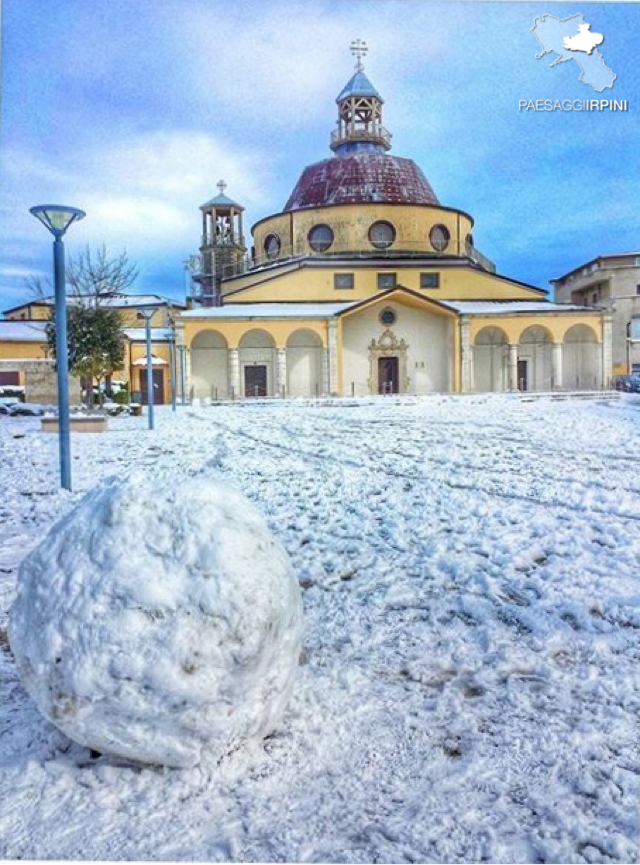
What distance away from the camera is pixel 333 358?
22547 mm

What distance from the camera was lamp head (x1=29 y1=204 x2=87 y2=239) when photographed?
3762mm

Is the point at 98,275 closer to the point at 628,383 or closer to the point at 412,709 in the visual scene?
the point at 412,709

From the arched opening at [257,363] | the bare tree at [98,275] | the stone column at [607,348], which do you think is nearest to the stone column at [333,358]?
the arched opening at [257,363]

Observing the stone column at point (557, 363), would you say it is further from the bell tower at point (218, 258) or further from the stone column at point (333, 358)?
the bell tower at point (218, 258)

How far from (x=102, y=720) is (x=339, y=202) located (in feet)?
80.7

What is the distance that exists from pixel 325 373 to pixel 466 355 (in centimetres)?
489

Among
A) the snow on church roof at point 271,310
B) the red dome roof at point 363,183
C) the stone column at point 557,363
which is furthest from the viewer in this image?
the red dome roof at point 363,183

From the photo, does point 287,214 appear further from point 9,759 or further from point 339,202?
point 9,759

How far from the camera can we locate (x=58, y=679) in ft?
5.41

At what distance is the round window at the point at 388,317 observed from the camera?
23188mm

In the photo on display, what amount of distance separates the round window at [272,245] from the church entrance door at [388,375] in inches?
249

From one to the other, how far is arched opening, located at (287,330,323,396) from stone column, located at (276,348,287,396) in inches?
8.7

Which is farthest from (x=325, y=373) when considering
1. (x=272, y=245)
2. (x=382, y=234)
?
(x=272, y=245)

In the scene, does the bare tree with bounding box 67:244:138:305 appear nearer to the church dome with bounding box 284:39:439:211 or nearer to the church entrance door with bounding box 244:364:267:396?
the church entrance door with bounding box 244:364:267:396
